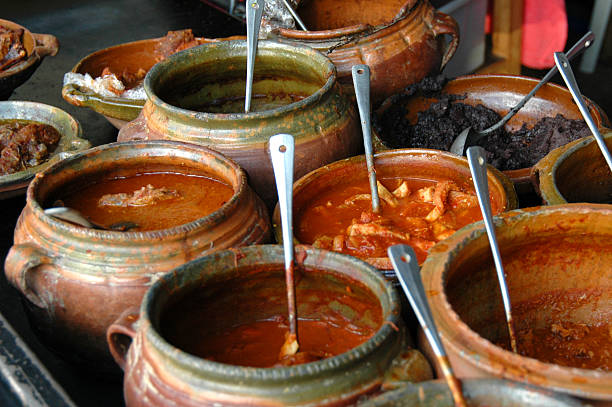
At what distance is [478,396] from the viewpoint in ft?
3.23


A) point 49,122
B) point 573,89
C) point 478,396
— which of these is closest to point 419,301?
point 478,396

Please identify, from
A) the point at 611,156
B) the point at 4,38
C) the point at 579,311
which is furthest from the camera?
the point at 4,38

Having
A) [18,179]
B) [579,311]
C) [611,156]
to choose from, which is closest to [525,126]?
[611,156]

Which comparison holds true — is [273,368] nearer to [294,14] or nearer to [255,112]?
[255,112]

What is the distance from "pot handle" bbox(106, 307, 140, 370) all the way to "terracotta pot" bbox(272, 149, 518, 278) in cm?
49

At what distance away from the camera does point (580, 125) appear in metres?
2.11

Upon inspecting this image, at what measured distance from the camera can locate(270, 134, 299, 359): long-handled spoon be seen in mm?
1193

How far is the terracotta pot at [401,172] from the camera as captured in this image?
163 cm

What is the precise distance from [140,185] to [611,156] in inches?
48.7

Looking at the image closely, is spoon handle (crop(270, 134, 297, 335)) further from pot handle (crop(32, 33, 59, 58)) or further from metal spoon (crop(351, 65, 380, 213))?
pot handle (crop(32, 33, 59, 58))

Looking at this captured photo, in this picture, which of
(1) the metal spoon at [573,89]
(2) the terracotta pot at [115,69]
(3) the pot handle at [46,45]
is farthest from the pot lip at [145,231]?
(3) the pot handle at [46,45]

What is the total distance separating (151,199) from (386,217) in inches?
24.1

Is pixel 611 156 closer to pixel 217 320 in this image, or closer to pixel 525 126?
pixel 525 126

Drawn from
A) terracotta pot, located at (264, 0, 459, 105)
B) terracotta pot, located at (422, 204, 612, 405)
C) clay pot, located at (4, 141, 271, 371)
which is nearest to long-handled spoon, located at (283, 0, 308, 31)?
terracotta pot, located at (264, 0, 459, 105)
